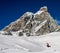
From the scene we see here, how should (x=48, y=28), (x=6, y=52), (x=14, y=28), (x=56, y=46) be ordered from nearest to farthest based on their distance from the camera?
(x=6, y=52)
(x=56, y=46)
(x=14, y=28)
(x=48, y=28)

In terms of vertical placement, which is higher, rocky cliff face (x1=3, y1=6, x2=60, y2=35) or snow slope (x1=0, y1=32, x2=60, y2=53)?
rocky cliff face (x1=3, y1=6, x2=60, y2=35)

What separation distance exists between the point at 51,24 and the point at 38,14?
9.28 metres


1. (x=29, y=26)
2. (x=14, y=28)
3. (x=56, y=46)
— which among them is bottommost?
(x=56, y=46)

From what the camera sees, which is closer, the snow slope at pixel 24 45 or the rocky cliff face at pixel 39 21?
the snow slope at pixel 24 45

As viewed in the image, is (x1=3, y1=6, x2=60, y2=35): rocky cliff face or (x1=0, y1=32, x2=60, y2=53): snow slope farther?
(x1=3, y1=6, x2=60, y2=35): rocky cliff face

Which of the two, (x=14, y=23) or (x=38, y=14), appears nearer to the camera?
(x=14, y=23)

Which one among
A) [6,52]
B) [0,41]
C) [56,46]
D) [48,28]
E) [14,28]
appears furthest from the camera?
[48,28]

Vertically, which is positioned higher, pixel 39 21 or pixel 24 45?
pixel 39 21

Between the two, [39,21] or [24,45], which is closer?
[24,45]

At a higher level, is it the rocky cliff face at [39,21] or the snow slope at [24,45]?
the rocky cliff face at [39,21]

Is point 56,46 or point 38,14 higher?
point 38,14

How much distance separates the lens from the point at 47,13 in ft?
422

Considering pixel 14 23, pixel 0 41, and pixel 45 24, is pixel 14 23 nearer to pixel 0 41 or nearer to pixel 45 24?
pixel 45 24

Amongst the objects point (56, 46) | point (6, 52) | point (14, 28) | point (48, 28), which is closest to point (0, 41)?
point (6, 52)
